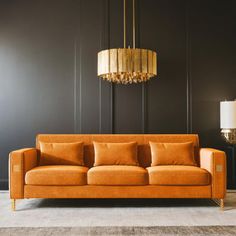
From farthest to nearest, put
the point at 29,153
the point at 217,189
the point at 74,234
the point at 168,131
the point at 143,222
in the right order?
the point at 168,131 < the point at 29,153 < the point at 217,189 < the point at 143,222 < the point at 74,234

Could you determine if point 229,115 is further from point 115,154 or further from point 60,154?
point 60,154

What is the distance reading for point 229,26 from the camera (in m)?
4.96

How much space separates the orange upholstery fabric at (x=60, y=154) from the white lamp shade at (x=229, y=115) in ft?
6.16

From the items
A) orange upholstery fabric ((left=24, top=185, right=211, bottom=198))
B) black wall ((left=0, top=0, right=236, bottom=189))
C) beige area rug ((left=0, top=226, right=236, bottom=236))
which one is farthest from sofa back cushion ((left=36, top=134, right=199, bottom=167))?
beige area rug ((left=0, top=226, right=236, bottom=236))

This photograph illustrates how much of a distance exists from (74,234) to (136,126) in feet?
7.41

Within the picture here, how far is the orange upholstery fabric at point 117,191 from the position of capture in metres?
3.74

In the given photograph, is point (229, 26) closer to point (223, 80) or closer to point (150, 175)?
point (223, 80)

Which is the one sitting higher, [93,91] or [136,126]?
[93,91]

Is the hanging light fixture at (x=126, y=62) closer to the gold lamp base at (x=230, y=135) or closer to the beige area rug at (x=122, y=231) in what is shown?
the gold lamp base at (x=230, y=135)

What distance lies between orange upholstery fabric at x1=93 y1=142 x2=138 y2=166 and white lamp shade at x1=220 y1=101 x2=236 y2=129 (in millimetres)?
1233

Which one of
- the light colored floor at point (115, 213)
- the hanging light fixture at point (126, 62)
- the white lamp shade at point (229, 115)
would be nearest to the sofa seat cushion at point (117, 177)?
the light colored floor at point (115, 213)

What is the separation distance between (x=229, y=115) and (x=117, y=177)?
5.73 ft

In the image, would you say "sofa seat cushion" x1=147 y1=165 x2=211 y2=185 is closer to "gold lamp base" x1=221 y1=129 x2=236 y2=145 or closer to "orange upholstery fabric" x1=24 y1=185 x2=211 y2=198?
"orange upholstery fabric" x1=24 y1=185 x2=211 y2=198

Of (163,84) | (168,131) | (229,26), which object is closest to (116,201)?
(168,131)
